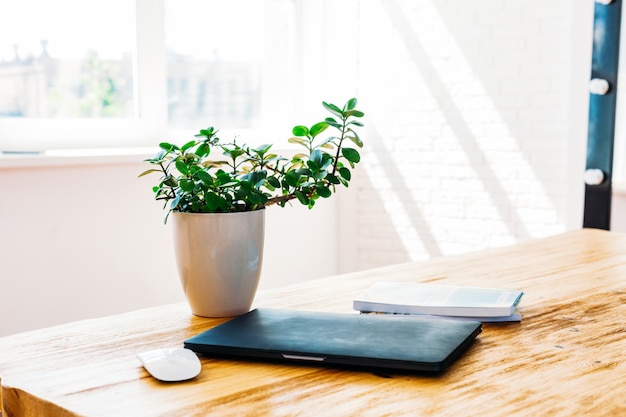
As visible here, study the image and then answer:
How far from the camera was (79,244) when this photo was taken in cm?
298

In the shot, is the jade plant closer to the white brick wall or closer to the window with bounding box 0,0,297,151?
the window with bounding box 0,0,297,151

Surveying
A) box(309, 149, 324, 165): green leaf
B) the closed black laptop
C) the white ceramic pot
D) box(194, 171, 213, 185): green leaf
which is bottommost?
the closed black laptop

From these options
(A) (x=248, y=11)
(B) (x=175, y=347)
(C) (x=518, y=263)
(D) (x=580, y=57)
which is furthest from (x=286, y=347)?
(A) (x=248, y=11)

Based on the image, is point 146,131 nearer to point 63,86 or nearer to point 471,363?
point 63,86

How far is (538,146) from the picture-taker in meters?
3.60

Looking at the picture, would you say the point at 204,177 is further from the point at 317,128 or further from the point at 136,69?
the point at 136,69

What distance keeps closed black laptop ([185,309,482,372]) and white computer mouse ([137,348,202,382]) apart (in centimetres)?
5

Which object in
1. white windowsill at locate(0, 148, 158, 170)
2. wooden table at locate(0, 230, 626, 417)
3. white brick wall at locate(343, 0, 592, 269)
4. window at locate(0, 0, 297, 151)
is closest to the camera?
wooden table at locate(0, 230, 626, 417)

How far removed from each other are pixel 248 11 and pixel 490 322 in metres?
3.08

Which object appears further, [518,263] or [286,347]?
[518,263]

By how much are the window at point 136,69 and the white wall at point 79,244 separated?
299mm

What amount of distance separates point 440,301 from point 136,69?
2488 millimetres

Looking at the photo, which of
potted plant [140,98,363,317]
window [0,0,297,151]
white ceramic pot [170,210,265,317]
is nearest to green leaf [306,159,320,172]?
potted plant [140,98,363,317]

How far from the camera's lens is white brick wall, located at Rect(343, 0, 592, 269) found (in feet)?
11.7
